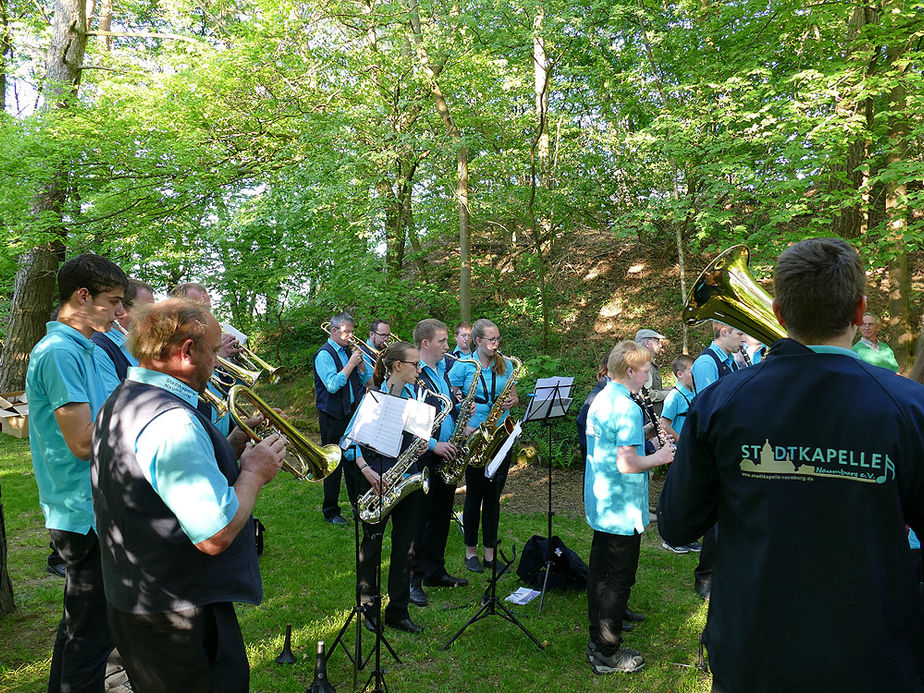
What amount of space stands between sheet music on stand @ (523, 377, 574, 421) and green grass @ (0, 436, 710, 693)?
161cm

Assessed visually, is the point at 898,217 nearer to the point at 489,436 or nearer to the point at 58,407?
the point at 489,436

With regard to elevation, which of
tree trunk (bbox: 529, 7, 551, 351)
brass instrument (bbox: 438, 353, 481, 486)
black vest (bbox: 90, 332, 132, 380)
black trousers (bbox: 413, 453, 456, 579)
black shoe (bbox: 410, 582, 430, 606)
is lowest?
black shoe (bbox: 410, 582, 430, 606)

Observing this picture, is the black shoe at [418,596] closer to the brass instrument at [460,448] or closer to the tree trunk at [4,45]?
the brass instrument at [460,448]

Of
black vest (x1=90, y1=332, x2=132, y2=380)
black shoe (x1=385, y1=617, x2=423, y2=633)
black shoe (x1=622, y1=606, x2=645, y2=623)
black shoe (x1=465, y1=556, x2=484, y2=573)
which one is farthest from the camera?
black shoe (x1=465, y1=556, x2=484, y2=573)

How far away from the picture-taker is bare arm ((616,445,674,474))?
3.62 m

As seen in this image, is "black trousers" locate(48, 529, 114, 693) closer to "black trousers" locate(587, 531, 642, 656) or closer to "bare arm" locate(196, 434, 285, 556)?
"bare arm" locate(196, 434, 285, 556)

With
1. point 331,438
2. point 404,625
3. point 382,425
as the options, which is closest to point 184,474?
point 382,425

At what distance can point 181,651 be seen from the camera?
6.59ft

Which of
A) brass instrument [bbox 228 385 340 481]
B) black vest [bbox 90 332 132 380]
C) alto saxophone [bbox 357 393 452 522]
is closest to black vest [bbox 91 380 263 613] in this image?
brass instrument [bbox 228 385 340 481]

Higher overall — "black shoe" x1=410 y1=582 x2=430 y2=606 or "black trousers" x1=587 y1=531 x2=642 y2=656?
"black trousers" x1=587 y1=531 x2=642 y2=656

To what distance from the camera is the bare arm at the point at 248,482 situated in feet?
6.36

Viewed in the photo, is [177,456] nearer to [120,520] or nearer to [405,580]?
[120,520]

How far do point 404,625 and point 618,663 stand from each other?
1583mm

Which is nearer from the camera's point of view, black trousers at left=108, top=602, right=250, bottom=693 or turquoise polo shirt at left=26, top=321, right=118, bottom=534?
black trousers at left=108, top=602, right=250, bottom=693
